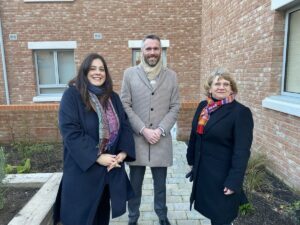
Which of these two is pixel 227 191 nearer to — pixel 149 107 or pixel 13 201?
pixel 149 107

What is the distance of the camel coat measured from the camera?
2.82 meters

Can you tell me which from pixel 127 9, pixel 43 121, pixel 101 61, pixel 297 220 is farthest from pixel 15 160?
pixel 127 9

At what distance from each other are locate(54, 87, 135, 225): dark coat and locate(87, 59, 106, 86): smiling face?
0.18m

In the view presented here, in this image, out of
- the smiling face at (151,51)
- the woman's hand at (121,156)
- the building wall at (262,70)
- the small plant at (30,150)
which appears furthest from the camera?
the small plant at (30,150)

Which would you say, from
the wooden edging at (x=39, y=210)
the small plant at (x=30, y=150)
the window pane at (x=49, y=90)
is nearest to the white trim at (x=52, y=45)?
the window pane at (x=49, y=90)

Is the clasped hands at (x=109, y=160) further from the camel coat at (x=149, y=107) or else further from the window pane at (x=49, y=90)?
the window pane at (x=49, y=90)

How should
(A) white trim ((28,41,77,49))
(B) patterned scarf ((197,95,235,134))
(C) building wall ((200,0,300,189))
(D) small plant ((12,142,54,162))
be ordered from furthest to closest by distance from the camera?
1. (A) white trim ((28,41,77,49))
2. (D) small plant ((12,142,54,162))
3. (C) building wall ((200,0,300,189))
4. (B) patterned scarf ((197,95,235,134))

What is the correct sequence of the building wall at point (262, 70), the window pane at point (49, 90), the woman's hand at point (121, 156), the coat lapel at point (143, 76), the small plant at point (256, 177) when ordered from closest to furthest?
1. the woman's hand at point (121, 156)
2. the coat lapel at point (143, 76)
3. the small plant at point (256, 177)
4. the building wall at point (262, 70)
5. the window pane at point (49, 90)

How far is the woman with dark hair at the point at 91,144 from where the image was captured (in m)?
2.15

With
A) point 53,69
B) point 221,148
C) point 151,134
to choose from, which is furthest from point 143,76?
point 53,69

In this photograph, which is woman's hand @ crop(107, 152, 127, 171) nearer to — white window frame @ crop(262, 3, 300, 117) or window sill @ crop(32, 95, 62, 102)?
white window frame @ crop(262, 3, 300, 117)

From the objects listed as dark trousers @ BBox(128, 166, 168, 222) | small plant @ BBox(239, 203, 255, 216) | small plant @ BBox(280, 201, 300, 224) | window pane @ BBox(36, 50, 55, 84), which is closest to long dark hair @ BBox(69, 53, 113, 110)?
dark trousers @ BBox(128, 166, 168, 222)

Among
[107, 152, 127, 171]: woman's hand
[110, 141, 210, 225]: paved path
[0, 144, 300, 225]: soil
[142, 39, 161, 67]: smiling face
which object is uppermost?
[142, 39, 161, 67]: smiling face

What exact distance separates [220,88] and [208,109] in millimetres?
213
